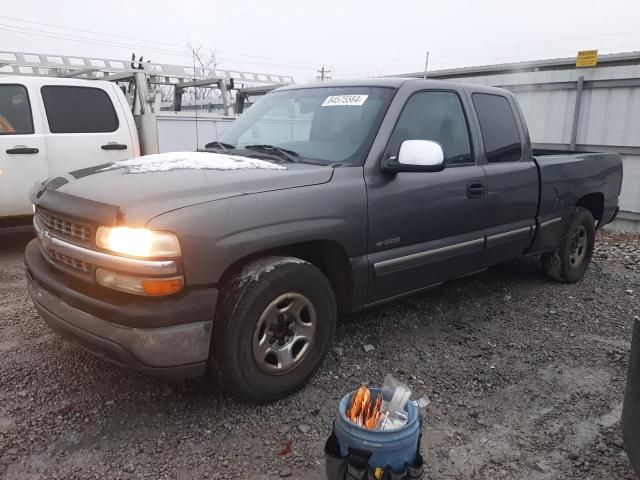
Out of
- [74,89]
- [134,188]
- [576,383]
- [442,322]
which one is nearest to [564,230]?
[442,322]

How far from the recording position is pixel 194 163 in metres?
3.04

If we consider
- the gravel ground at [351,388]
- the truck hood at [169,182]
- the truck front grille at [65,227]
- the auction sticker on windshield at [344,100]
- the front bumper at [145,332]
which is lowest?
the gravel ground at [351,388]

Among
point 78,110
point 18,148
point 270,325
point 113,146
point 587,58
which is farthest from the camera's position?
point 587,58

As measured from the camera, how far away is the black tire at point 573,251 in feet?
16.3

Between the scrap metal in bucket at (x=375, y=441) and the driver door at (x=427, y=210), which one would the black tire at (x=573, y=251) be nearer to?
the driver door at (x=427, y=210)

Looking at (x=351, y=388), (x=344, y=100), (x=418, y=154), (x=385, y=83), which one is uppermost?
(x=385, y=83)

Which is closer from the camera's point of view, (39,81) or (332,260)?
(332,260)

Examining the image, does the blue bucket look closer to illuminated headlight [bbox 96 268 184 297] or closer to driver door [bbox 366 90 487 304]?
illuminated headlight [bbox 96 268 184 297]

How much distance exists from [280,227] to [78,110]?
444 centimetres

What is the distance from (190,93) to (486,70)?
245 inches

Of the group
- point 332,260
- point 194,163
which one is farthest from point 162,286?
point 332,260

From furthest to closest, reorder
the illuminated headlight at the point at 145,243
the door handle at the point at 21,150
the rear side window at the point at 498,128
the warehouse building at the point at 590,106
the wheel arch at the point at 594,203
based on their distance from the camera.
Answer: the warehouse building at the point at 590,106 → the door handle at the point at 21,150 → the wheel arch at the point at 594,203 → the rear side window at the point at 498,128 → the illuminated headlight at the point at 145,243

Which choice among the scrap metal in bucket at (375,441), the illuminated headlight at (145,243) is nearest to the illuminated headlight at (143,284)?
the illuminated headlight at (145,243)

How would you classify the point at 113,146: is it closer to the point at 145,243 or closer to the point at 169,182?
the point at 169,182
